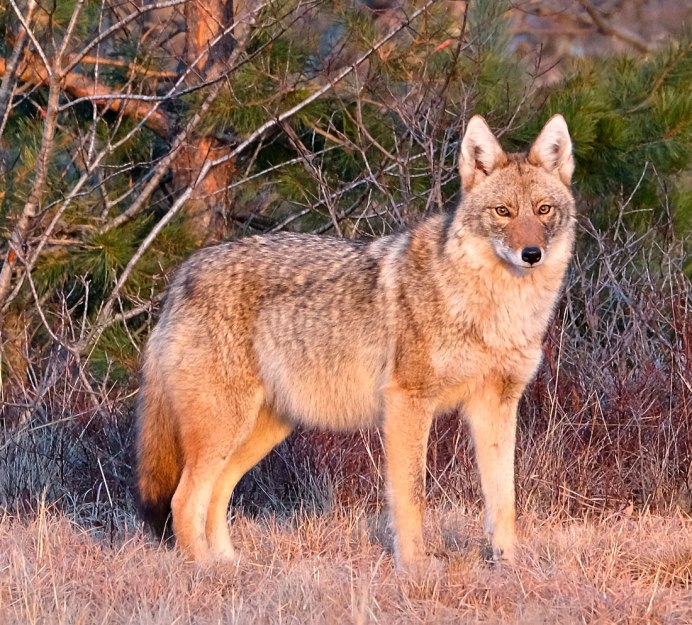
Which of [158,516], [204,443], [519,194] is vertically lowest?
[158,516]

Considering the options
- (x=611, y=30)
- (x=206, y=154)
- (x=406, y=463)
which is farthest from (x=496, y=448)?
(x=611, y=30)

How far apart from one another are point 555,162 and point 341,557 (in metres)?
2.01

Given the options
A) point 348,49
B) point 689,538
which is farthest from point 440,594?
point 348,49

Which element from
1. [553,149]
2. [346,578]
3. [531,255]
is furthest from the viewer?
[553,149]

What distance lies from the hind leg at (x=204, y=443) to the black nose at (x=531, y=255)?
145cm

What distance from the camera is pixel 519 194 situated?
16.3 feet

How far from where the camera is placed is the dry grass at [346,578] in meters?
3.85

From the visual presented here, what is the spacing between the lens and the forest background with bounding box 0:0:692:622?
6281 mm

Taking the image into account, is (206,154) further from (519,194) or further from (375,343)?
(519,194)

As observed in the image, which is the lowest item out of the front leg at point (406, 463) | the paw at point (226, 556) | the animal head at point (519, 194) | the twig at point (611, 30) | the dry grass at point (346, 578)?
the paw at point (226, 556)

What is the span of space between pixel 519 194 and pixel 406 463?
1256mm

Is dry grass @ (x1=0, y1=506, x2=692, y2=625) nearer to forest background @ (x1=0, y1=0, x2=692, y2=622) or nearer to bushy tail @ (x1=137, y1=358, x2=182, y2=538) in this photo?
bushy tail @ (x1=137, y1=358, x2=182, y2=538)

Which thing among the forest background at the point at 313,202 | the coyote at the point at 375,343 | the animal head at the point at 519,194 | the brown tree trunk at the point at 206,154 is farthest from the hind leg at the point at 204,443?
the brown tree trunk at the point at 206,154

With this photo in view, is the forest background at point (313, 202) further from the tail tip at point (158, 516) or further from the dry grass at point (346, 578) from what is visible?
the dry grass at point (346, 578)
